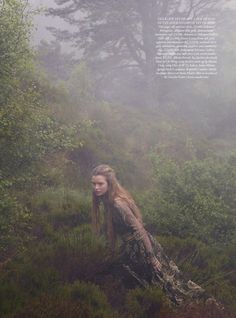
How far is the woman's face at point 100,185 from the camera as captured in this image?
621cm

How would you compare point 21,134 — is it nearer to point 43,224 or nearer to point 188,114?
point 43,224

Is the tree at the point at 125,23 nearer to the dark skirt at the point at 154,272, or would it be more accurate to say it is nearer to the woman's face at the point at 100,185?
the woman's face at the point at 100,185

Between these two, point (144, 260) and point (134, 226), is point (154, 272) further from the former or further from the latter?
point (134, 226)

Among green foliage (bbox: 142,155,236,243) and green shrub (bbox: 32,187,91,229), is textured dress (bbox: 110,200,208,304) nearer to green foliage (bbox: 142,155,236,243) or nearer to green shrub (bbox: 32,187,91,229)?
green foliage (bbox: 142,155,236,243)

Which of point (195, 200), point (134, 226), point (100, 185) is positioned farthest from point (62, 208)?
point (134, 226)

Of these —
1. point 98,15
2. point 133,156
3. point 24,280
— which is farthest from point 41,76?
point 24,280

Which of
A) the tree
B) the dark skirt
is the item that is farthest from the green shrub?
the tree

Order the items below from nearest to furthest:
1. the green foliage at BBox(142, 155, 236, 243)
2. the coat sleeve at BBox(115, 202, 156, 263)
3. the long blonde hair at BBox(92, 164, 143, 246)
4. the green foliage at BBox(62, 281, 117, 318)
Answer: the green foliage at BBox(62, 281, 117, 318) → the coat sleeve at BBox(115, 202, 156, 263) → the long blonde hair at BBox(92, 164, 143, 246) → the green foliage at BBox(142, 155, 236, 243)

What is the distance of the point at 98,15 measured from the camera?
21375mm

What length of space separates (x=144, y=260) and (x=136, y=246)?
194mm

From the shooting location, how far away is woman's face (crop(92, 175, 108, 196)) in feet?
20.4

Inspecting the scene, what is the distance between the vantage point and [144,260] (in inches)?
239

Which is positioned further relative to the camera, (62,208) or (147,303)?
(62,208)

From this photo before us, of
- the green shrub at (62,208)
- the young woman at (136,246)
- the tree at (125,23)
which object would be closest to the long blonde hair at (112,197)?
the young woman at (136,246)
